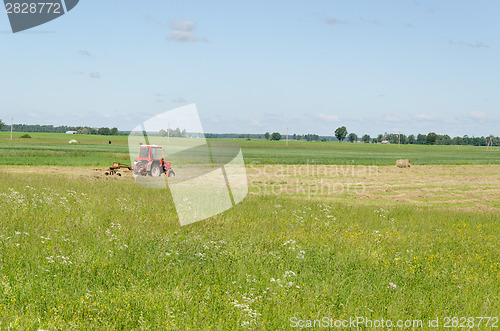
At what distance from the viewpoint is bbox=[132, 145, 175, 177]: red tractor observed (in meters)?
26.6

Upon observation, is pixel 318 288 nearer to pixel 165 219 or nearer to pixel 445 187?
pixel 165 219

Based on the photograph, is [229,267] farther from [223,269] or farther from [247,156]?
[247,156]

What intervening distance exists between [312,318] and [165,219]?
7.56 metres

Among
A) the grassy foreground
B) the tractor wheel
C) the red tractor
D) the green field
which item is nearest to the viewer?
the grassy foreground

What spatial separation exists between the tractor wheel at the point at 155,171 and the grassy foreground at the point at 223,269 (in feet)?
39.9

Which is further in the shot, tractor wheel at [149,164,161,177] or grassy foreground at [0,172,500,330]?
tractor wheel at [149,164,161,177]

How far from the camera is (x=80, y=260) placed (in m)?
8.48

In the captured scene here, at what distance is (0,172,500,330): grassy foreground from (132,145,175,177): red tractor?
12.0 meters

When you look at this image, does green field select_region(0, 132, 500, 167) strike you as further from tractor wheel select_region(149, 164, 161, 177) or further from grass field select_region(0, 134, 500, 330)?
grass field select_region(0, 134, 500, 330)

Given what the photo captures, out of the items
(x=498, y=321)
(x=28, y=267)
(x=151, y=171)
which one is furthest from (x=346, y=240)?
(x=151, y=171)

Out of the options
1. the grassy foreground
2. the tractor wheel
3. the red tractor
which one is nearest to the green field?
the red tractor
